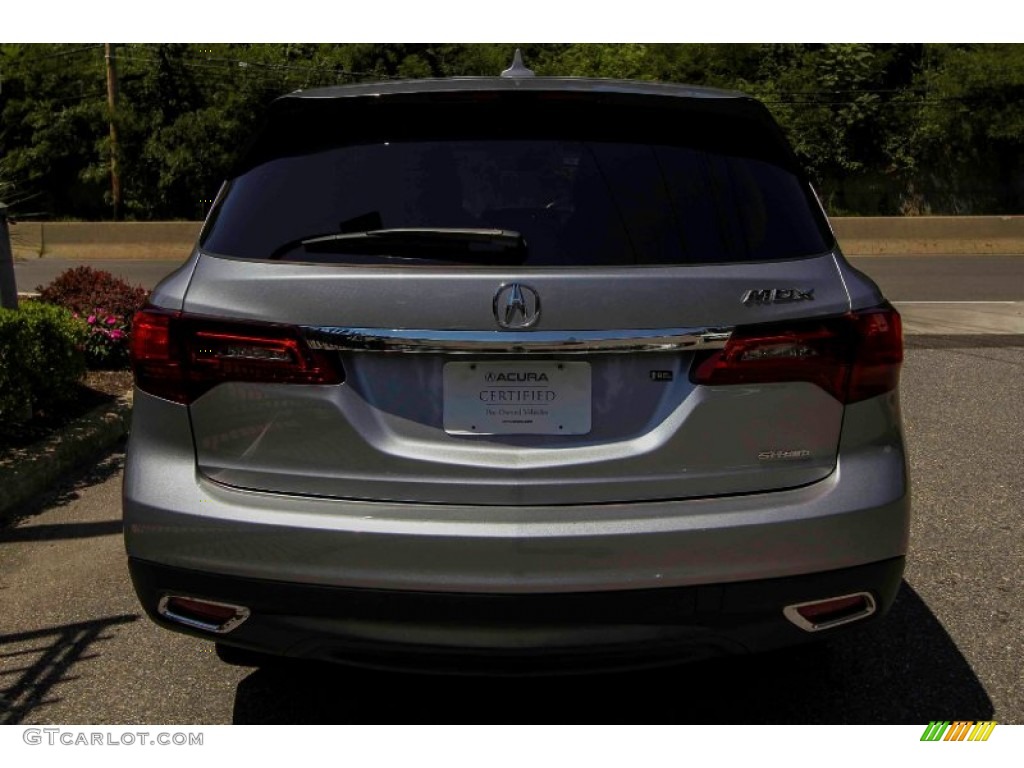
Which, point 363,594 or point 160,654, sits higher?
point 363,594

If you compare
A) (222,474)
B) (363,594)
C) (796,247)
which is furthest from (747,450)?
(222,474)

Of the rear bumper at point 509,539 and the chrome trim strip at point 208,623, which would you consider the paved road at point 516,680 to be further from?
the chrome trim strip at point 208,623

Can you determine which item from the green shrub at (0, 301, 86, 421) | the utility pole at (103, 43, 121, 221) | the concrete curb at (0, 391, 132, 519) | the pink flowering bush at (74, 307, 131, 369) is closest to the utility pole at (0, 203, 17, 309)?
the green shrub at (0, 301, 86, 421)

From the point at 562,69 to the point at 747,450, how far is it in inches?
1214

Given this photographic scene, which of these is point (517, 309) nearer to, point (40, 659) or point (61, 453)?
point (40, 659)

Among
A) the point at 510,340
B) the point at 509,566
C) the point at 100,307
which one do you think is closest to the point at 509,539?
the point at 509,566

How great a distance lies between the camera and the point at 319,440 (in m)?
2.63

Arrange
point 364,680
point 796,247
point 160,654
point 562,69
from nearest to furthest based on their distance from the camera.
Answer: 1. point 796,247
2. point 364,680
3. point 160,654
4. point 562,69

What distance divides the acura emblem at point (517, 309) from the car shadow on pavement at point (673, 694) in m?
1.24

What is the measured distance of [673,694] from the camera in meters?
3.48

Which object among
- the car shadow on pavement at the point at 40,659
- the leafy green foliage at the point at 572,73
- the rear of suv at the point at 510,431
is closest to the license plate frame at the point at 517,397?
the rear of suv at the point at 510,431

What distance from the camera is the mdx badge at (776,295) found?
2.65 m

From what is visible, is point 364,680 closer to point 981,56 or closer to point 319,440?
point 319,440

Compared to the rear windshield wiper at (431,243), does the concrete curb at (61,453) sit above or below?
below
